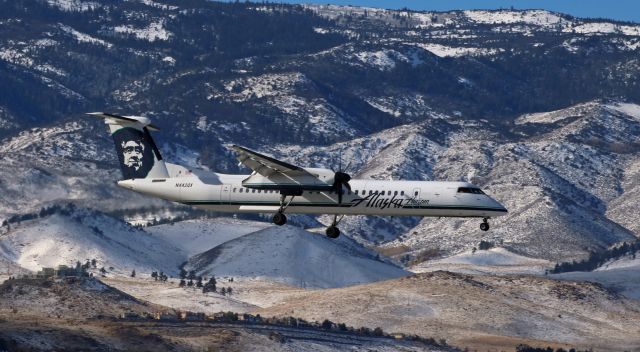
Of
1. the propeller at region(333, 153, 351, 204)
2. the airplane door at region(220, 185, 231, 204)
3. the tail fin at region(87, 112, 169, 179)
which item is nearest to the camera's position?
the propeller at region(333, 153, 351, 204)

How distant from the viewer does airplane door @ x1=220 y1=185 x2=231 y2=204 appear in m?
134

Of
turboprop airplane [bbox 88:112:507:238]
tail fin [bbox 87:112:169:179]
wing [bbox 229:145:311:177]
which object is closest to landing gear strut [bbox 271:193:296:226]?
turboprop airplane [bbox 88:112:507:238]

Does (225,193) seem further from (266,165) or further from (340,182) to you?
(340,182)

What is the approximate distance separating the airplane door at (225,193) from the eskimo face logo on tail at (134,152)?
879cm

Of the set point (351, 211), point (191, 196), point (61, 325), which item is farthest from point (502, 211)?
point (61, 325)

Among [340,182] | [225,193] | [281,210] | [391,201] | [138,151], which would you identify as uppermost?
[340,182]

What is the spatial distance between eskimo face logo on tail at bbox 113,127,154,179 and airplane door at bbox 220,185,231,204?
28.8 ft

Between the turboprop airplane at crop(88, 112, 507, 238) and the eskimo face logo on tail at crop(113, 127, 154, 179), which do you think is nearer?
the turboprop airplane at crop(88, 112, 507, 238)

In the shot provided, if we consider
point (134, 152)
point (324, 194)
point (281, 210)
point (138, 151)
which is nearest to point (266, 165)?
point (281, 210)

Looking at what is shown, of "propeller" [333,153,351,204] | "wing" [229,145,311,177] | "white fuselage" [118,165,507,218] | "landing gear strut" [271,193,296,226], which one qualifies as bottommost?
"landing gear strut" [271,193,296,226]

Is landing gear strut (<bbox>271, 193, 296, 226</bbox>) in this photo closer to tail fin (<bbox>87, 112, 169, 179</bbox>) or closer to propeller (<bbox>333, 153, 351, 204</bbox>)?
propeller (<bbox>333, 153, 351, 204</bbox>)

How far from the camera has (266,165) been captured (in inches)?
5069

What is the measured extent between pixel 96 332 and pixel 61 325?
5.89 meters

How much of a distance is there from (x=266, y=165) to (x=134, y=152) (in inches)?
655
